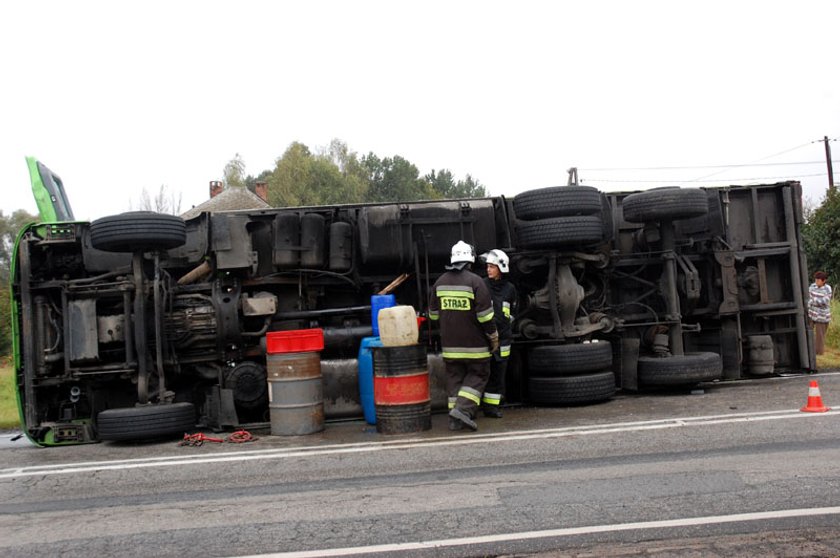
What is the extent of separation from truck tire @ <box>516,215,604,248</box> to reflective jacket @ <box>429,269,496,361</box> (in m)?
1.20

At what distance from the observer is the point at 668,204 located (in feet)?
27.6

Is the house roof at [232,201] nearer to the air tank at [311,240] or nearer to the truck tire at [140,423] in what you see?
the air tank at [311,240]

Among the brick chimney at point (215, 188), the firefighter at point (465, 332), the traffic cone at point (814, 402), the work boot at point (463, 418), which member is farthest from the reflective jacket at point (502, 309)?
the brick chimney at point (215, 188)

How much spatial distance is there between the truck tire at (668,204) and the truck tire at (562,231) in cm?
57

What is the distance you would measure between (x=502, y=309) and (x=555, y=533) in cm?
395

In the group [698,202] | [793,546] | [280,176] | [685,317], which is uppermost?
[280,176]

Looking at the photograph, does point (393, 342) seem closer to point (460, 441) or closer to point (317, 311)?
point (460, 441)

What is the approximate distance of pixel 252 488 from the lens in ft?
17.9

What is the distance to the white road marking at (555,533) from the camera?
391cm

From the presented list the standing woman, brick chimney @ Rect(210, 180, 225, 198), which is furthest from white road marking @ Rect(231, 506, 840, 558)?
brick chimney @ Rect(210, 180, 225, 198)

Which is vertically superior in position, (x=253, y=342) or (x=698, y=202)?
(x=698, y=202)

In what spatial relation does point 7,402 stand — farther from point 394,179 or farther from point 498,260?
point 394,179

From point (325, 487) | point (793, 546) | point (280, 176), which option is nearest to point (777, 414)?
point (793, 546)

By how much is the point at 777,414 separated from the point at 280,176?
51.9m
